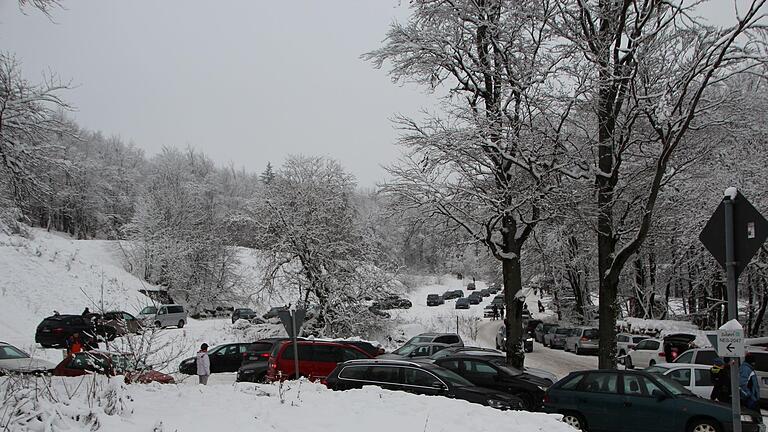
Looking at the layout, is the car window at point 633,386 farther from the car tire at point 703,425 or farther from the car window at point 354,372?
→ the car window at point 354,372

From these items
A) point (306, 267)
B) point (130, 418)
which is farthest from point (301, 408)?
point (306, 267)

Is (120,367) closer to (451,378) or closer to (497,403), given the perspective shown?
(451,378)

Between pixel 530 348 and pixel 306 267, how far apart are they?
1477cm

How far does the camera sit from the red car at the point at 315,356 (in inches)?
719

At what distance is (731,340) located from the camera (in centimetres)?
650

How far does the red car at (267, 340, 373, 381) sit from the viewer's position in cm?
1825

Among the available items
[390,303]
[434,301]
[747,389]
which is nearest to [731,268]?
[747,389]

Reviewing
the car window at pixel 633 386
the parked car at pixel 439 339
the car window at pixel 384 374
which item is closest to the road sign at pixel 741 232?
the car window at pixel 633 386

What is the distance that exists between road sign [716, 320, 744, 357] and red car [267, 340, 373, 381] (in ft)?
43.8

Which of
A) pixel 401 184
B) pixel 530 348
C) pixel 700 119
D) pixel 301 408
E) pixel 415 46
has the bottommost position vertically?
pixel 530 348

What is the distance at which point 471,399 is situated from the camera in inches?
505

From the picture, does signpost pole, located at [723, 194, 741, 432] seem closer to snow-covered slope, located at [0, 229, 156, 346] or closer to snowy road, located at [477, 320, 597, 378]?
snowy road, located at [477, 320, 597, 378]

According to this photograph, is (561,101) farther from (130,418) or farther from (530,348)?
(530,348)

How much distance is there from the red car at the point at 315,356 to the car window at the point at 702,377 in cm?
926
